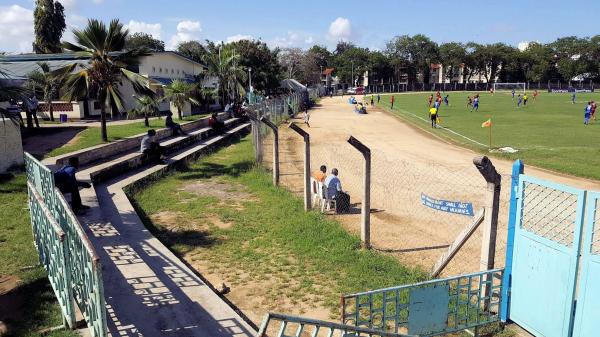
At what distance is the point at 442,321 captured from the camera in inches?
218

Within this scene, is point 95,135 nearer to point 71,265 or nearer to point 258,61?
point 71,265

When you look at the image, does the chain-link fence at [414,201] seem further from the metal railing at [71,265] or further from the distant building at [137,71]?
the distant building at [137,71]

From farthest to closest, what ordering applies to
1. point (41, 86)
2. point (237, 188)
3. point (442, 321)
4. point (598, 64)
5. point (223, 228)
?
point (598, 64), point (41, 86), point (237, 188), point (223, 228), point (442, 321)

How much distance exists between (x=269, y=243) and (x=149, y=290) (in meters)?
2.92

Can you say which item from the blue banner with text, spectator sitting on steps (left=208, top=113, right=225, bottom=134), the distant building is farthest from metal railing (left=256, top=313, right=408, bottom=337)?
spectator sitting on steps (left=208, top=113, right=225, bottom=134)

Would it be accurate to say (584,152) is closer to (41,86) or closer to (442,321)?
(442,321)

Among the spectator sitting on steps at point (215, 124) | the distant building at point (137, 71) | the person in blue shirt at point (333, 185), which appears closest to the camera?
the person in blue shirt at point (333, 185)

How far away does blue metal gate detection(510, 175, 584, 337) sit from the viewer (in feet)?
16.6

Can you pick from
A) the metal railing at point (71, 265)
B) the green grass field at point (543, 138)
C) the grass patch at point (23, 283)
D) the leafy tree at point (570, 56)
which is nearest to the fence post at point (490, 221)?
the metal railing at point (71, 265)

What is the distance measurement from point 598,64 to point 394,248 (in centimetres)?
12070

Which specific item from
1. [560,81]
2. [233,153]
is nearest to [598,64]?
[560,81]

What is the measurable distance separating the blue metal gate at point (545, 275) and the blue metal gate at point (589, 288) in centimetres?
3

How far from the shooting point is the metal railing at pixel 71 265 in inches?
163

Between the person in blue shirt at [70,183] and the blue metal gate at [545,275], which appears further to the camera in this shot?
the person in blue shirt at [70,183]
